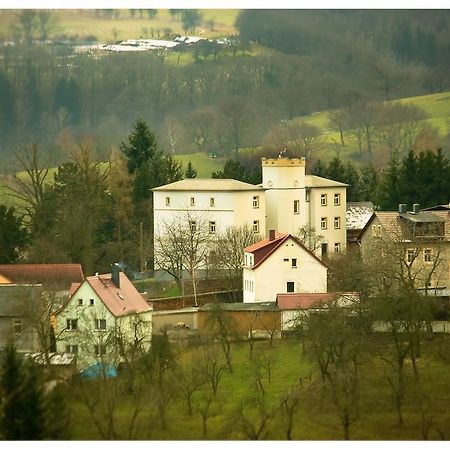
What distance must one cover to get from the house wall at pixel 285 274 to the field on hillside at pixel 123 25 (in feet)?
60.2

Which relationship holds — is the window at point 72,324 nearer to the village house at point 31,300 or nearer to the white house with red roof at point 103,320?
the white house with red roof at point 103,320

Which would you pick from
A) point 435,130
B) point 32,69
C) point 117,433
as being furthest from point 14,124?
point 117,433

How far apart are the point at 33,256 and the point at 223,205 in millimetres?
4093

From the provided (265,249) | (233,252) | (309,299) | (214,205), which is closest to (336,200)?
(214,205)

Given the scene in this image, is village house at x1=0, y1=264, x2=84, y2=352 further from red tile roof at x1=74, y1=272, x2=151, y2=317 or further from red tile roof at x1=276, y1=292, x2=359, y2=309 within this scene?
red tile roof at x1=276, y1=292, x2=359, y2=309

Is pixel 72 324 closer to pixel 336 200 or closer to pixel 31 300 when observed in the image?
pixel 31 300

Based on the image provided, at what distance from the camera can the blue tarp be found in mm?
29919

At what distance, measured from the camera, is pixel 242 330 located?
3428cm

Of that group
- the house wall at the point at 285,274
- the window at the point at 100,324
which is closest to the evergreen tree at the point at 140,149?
the house wall at the point at 285,274

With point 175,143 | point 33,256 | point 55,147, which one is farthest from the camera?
point 175,143

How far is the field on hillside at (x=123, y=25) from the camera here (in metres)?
56.0

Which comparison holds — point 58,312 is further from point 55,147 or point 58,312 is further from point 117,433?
point 55,147

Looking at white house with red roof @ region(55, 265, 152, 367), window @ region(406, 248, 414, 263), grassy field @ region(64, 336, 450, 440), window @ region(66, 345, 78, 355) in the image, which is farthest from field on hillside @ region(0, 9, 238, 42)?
grassy field @ region(64, 336, 450, 440)

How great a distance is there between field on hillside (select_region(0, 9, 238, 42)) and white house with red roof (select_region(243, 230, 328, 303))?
59.7 feet
